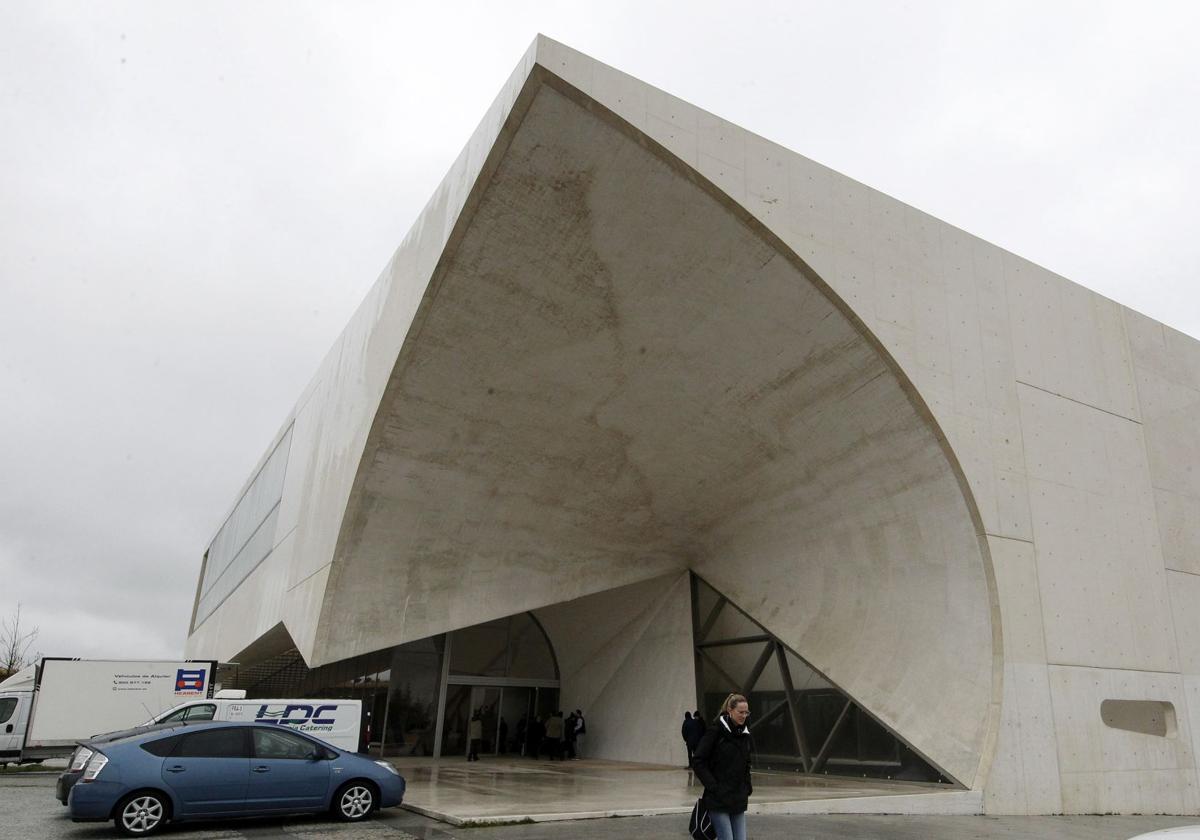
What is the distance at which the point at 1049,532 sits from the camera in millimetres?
13258

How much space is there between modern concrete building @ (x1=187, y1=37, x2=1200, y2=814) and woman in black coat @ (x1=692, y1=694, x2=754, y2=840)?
742 cm

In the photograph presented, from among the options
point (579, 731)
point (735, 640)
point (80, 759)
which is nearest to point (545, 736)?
point (579, 731)

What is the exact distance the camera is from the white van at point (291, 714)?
13.2 m

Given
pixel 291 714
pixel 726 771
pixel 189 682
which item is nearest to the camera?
pixel 726 771

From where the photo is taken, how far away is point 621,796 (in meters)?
11.2

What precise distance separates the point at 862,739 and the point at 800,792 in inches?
116

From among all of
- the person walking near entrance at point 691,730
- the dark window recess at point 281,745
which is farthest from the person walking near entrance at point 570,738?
the dark window recess at point 281,745

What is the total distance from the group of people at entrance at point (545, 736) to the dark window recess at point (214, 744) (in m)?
11.8

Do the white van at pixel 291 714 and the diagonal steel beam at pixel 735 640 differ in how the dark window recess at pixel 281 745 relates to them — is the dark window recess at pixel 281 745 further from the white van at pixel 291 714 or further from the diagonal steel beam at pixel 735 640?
the diagonal steel beam at pixel 735 640

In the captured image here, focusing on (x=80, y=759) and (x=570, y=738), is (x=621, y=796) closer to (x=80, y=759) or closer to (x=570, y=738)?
(x=80, y=759)

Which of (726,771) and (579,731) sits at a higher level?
(726,771)

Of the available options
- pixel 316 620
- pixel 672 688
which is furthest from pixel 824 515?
pixel 316 620

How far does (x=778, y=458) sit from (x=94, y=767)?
10.7 meters

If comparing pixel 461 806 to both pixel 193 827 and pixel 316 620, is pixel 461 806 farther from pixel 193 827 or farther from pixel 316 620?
pixel 316 620
